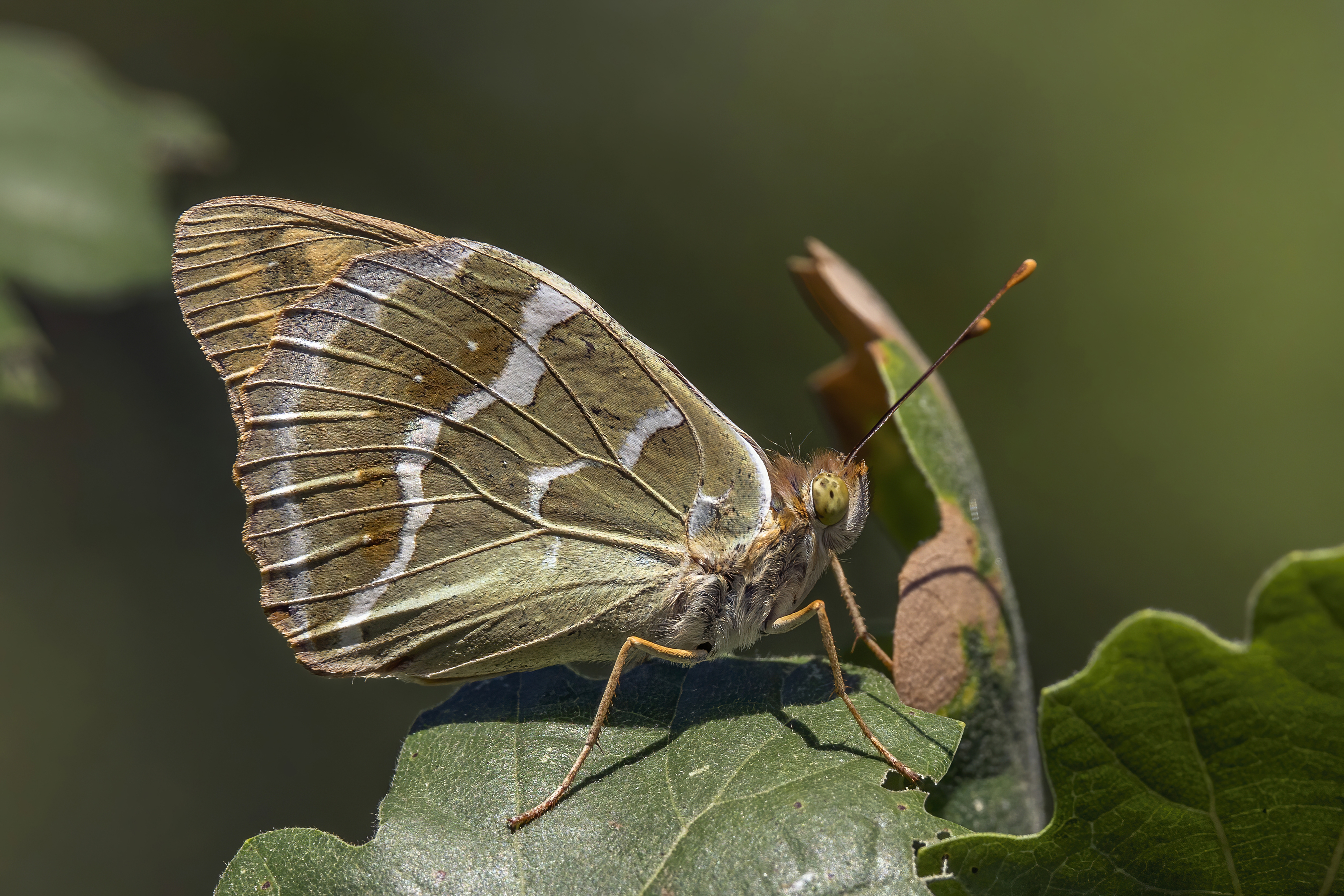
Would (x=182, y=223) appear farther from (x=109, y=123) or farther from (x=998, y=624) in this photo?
(x=998, y=624)

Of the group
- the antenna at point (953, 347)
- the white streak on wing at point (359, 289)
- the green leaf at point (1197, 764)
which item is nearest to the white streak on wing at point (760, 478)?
the antenna at point (953, 347)

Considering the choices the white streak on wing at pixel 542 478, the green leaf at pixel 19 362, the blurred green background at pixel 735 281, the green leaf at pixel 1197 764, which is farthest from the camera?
the blurred green background at pixel 735 281

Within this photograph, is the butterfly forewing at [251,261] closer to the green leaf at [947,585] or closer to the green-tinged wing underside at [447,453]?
the green-tinged wing underside at [447,453]

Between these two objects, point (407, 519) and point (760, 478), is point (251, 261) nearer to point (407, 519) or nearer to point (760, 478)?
point (407, 519)

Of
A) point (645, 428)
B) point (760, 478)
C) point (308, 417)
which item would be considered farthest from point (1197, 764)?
point (308, 417)

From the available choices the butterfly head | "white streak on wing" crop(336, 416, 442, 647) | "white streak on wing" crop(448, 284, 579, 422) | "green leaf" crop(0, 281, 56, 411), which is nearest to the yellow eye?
the butterfly head

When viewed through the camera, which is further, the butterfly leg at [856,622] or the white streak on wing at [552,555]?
the white streak on wing at [552,555]

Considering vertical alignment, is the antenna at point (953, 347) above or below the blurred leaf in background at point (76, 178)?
above
